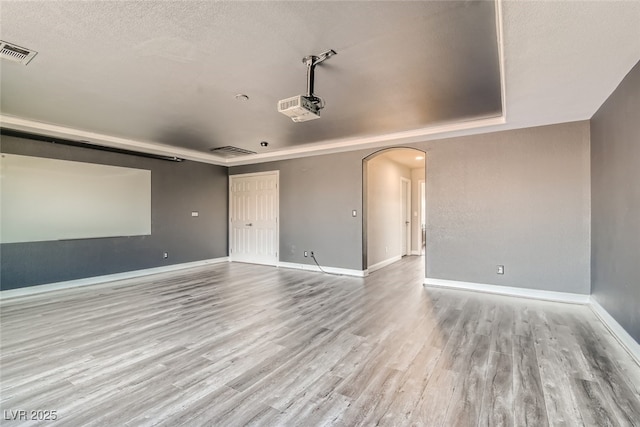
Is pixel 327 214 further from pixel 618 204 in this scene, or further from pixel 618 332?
pixel 618 332

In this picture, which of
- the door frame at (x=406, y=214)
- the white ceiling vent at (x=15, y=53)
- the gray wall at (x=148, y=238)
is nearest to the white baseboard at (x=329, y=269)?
the gray wall at (x=148, y=238)

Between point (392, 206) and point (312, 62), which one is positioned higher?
point (312, 62)

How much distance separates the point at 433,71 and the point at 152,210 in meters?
5.77

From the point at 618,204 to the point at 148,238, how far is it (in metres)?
7.23

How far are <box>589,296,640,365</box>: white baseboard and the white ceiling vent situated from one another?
567 centimetres

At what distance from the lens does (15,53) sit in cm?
243

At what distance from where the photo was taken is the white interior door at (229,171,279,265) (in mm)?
6934

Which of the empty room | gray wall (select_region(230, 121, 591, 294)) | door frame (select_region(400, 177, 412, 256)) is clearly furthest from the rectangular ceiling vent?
door frame (select_region(400, 177, 412, 256))

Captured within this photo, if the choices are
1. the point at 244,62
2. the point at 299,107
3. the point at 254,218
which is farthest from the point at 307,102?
the point at 254,218

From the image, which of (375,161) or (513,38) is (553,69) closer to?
(513,38)

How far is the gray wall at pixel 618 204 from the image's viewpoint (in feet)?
8.10

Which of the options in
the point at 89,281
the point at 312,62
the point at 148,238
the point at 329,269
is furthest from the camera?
the point at 329,269

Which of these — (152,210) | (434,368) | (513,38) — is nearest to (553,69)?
(513,38)

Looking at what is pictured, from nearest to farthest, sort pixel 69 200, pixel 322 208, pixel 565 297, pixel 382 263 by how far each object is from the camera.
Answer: pixel 565 297 → pixel 69 200 → pixel 322 208 → pixel 382 263
